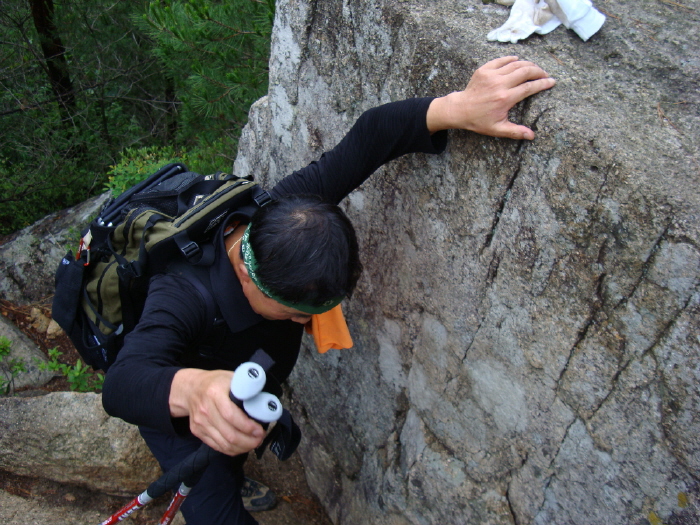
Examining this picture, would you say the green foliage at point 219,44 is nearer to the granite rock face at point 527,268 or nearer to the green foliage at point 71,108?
the granite rock face at point 527,268

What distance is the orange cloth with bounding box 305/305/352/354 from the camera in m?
2.05

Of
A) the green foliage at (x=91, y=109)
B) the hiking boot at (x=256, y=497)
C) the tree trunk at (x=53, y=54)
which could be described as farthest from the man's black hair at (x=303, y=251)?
the tree trunk at (x=53, y=54)

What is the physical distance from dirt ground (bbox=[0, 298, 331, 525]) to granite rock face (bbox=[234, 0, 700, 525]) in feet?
2.45

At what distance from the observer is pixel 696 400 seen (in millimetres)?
1273

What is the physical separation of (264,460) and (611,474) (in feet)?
7.58

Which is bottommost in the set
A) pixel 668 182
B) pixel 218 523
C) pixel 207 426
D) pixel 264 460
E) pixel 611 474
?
pixel 264 460

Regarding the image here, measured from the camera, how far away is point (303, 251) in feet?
4.99

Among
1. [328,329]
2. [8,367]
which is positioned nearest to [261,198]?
[328,329]

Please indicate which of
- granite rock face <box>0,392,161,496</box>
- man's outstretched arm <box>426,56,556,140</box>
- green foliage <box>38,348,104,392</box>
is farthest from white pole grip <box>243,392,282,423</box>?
green foliage <box>38,348,104,392</box>

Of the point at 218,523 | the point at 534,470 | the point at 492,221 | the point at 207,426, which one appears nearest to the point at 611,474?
the point at 534,470

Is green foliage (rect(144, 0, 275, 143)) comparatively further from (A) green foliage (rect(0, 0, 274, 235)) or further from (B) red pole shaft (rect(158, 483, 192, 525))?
(B) red pole shaft (rect(158, 483, 192, 525))

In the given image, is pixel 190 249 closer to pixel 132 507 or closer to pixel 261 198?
pixel 261 198

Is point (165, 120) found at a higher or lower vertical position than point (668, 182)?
lower

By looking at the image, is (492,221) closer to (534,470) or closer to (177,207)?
(534,470)
